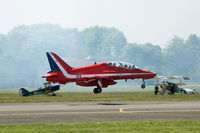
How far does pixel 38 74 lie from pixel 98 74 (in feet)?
406

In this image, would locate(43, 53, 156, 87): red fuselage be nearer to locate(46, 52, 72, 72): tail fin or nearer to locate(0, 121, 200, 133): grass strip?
locate(46, 52, 72, 72): tail fin

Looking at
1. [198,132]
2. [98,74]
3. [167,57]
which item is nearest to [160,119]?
[198,132]

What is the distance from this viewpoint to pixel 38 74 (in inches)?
6575

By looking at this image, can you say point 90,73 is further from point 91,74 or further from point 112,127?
point 112,127

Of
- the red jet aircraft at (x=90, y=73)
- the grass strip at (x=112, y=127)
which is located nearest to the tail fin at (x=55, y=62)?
the red jet aircraft at (x=90, y=73)

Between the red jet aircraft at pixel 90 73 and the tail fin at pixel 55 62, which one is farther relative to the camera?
the red jet aircraft at pixel 90 73

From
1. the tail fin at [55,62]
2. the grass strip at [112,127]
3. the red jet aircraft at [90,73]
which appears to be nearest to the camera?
the grass strip at [112,127]

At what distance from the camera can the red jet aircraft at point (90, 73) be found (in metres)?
44.7

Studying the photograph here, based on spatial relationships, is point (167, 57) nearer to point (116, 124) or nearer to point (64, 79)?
point (64, 79)

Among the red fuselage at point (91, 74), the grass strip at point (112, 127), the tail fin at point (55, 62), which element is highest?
the tail fin at point (55, 62)

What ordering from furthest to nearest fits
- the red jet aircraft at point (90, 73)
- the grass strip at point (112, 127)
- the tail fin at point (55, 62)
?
the red jet aircraft at point (90, 73), the tail fin at point (55, 62), the grass strip at point (112, 127)

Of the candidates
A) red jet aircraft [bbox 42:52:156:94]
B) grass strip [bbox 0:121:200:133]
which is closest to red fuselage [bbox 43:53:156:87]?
red jet aircraft [bbox 42:52:156:94]

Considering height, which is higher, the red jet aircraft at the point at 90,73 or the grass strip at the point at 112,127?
the red jet aircraft at the point at 90,73

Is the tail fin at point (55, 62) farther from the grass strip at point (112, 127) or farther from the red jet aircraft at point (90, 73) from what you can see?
the grass strip at point (112, 127)
